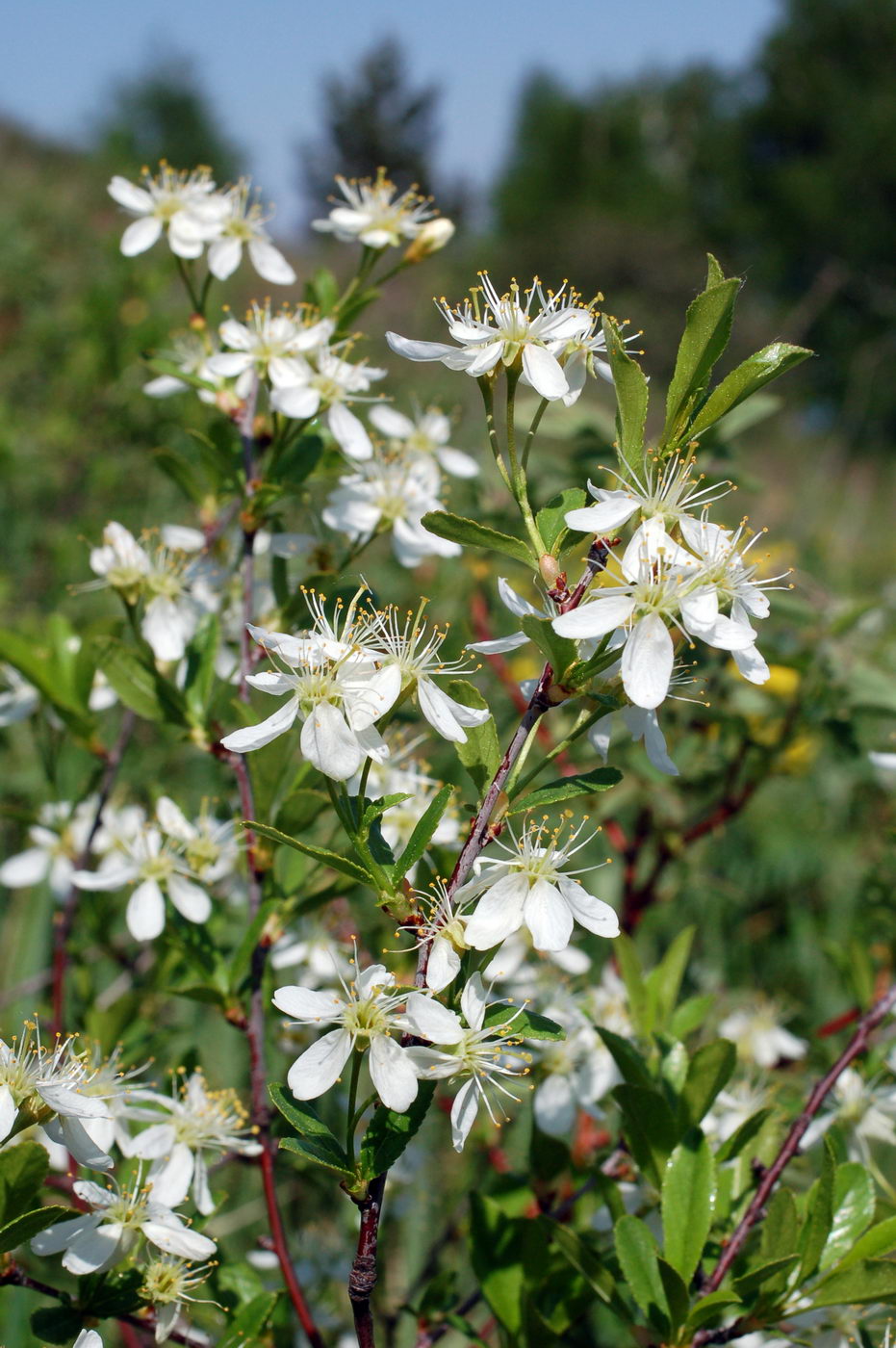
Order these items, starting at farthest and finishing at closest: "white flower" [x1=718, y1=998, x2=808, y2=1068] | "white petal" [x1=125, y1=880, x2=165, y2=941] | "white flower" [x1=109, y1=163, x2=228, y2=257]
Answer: "white flower" [x1=718, y1=998, x2=808, y2=1068], "white flower" [x1=109, y1=163, x2=228, y2=257], "white petal" [x1=125, y1=880, x2=165, y2=941]

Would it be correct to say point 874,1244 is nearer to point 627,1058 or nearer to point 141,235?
point 627,1058

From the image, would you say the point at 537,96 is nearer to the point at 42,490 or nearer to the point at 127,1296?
the point at 42,490

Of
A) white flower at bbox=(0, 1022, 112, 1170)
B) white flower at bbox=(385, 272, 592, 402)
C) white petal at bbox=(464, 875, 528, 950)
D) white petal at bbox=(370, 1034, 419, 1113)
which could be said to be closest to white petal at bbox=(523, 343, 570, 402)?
white flower at bbox=(385, 272, 592, 402)

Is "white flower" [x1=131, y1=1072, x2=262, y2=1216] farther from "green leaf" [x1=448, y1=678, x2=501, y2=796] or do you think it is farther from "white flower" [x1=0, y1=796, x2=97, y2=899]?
"white flower" [x1=0, y1=796, x2=97, y2=899]

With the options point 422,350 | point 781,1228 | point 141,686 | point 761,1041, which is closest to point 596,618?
point 422,350

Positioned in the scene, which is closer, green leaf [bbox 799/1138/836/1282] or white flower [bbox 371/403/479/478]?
green leaf [bbox 799/1138/836/1282]

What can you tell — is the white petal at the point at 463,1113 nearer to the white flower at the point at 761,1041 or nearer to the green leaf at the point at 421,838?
the green leaf at the point at 421,838

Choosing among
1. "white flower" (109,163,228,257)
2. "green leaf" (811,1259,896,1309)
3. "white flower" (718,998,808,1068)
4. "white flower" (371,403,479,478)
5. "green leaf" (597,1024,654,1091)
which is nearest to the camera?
"green leaf" (811,1259,896,1309)
